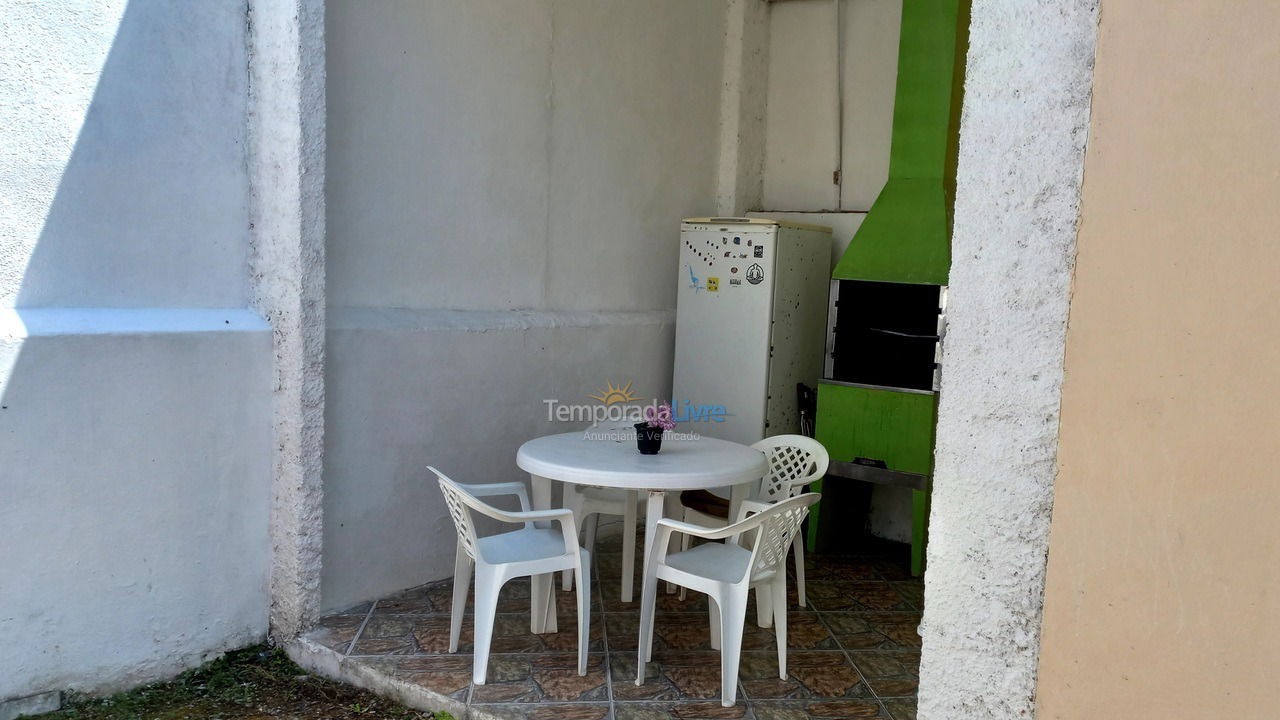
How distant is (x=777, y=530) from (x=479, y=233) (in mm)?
2336

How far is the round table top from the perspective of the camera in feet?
11.9

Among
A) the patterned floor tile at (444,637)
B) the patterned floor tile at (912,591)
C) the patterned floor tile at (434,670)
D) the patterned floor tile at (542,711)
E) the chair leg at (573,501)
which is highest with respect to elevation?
the chair leg at (573,501)

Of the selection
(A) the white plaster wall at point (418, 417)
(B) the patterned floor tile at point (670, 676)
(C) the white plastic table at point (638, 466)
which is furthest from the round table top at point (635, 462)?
(B) the patterned floor tile at point (670, 676)

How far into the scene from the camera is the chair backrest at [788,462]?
443 cm

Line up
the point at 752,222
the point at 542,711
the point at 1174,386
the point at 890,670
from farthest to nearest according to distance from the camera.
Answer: the point at 752,222
the point at 890,670
the point at 542,711
the point at 1174,386

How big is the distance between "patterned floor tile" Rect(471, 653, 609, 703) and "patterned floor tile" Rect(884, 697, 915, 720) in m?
1.07

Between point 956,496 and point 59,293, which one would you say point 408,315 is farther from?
point 956,496

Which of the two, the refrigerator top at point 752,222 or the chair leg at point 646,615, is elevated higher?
the refrigerator top at point 752,222

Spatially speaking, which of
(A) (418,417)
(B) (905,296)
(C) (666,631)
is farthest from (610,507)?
(B) (905,296)

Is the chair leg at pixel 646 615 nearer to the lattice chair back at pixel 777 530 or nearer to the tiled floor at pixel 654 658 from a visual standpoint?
the tiled floor at pixel 654 658

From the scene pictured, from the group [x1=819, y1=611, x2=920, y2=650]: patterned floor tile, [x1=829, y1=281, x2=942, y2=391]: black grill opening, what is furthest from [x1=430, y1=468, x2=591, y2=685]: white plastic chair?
[x1=829, y1=281, x2=942, y2=391]: black grill opening

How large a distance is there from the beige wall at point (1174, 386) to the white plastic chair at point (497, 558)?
1916mm

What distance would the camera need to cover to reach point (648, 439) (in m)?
4.04

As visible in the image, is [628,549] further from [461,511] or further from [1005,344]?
[1005,344]
